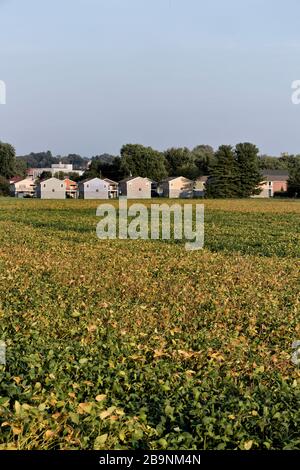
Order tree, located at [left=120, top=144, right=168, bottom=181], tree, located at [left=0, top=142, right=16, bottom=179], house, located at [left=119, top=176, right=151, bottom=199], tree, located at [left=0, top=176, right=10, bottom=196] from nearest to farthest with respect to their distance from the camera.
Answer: house, located at [left=119, top=176, right=151, bottom=199] → tree, located at [left=0, top=176, right=10, bottom=196] → tree, located at [left=120, top=144, right=168, bottom=181] → tree, located at [left=0, top=142, right=16, bottom=179]

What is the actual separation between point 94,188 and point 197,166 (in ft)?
106

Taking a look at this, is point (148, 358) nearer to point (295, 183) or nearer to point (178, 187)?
point (295, 183)

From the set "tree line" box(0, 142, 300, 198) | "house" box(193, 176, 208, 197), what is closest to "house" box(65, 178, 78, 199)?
"tree line" box(0, 142, 300, 198)

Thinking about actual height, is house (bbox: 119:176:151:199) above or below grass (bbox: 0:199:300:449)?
above

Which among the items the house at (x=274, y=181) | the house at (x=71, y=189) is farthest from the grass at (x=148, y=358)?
the house at (x=274, y=181)

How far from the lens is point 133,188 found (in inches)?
4690

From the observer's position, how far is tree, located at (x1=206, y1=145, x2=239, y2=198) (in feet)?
330

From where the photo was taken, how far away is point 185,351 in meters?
6.57

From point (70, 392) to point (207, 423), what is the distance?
4.15ft

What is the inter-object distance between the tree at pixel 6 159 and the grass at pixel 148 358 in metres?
137

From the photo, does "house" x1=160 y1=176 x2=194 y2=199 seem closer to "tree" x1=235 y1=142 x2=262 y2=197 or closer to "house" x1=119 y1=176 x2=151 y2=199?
"house" x1=119 y1=176 x2=151 y2=199

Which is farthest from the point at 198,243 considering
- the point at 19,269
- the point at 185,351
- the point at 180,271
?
the point at 185,351

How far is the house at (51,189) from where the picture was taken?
11550 cm
